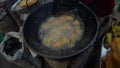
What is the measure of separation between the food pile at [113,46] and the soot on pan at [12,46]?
31.8 inches

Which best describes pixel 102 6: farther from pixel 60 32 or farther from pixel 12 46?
pixel 12 46

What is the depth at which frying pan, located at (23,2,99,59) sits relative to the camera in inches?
79.0

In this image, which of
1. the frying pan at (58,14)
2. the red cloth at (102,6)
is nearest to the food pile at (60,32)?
the frying pan at (58,14)

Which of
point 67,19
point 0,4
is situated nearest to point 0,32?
point 0,4

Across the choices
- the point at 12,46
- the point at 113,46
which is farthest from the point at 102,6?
the point at 12,46

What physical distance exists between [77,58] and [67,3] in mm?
488

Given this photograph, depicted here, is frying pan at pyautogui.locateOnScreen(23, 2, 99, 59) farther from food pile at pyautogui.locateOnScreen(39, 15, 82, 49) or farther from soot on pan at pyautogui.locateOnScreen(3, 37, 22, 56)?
soot on pan at pyautogui.locateOnScreen(3, 37, 22, 56)

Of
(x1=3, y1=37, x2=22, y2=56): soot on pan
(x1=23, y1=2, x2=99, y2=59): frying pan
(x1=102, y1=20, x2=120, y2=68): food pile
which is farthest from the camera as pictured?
(x1=3, y1=37, x2=22, y2=56): soot on pan

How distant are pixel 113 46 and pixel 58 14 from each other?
550 millimetres

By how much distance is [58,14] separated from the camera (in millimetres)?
2248

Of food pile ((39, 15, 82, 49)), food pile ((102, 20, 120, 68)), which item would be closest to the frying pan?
food pile ((39, 15, 82, 49))

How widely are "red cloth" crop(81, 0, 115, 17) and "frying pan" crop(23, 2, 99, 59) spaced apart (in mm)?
81

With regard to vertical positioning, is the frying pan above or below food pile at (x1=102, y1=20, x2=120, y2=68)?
above

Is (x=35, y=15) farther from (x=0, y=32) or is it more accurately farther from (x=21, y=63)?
(x=0, y=32)
